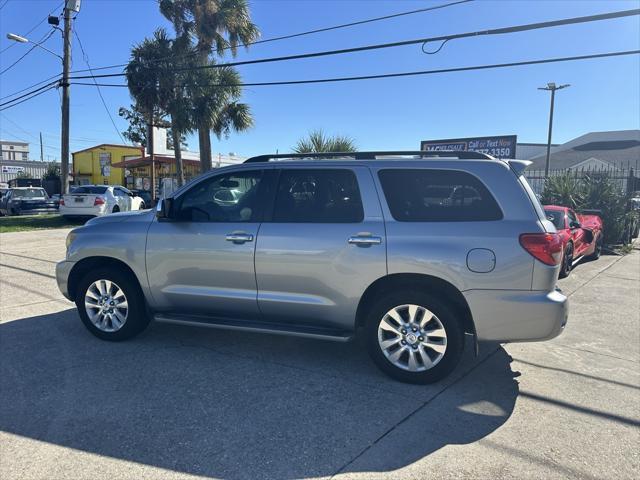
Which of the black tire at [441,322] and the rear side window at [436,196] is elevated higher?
the rear side window at [436,196]

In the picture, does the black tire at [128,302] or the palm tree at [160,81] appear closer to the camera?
the black tire at [128,302]

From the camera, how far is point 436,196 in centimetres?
402

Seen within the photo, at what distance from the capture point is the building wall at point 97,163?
43250 millimetres

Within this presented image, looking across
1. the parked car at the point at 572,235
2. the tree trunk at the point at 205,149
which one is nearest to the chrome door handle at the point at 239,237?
the parked car at the point at 572,235

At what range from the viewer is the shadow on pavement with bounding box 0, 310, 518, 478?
305cm

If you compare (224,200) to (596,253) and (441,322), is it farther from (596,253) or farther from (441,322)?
(596,253)

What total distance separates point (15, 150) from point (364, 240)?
135703 mm

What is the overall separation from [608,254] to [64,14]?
2196cm

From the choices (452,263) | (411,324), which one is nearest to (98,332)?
(411,324)

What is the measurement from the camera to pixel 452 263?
381 cm

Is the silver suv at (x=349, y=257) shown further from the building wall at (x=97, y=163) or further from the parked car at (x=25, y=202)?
the building wall at (x=97, y=163)

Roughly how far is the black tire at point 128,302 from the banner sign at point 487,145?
14.5 meters

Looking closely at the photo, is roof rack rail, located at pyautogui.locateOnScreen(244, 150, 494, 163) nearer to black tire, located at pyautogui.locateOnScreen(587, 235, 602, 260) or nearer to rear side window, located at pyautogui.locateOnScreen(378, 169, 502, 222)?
rear side window, located at pyautogui.locateOnScreen(378, 169, 502, 222)

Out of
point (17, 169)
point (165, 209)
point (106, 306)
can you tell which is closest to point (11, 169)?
point (17, 169)
